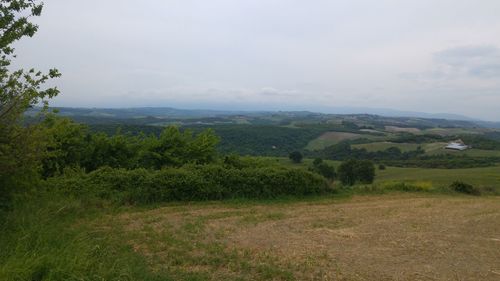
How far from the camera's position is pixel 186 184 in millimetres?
10648

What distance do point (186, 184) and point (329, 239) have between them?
4861mm

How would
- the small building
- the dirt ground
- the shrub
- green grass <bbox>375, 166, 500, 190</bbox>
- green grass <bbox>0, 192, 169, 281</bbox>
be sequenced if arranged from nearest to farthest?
green grass <bbox>0, 192, 169, 281</bbox>
the dirt ground
the shrub
green grass <bbox>375, 166, 500, 190</bbox>
the small building

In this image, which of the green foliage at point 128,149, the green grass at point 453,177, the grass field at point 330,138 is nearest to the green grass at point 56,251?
the green foliage at point 128,149

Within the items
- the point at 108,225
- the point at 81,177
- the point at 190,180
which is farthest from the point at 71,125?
the point at 108,225

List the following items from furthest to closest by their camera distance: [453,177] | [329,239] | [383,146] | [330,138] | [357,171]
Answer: [330,138] → [383,146] → [357,171] → [453,177] → [329,239]

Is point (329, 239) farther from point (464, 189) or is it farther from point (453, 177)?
point (453, 177)

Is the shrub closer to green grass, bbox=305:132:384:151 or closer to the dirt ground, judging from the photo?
the dirt ground

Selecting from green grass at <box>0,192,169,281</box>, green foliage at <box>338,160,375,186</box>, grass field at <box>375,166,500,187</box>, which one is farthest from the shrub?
green foliage at <box>338,160,375,186</box>

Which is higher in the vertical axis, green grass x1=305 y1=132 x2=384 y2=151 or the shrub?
the shrub

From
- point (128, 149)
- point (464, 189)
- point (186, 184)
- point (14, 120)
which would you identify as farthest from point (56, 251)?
point (464, 189)

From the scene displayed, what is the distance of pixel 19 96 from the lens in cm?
564

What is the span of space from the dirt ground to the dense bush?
824mm

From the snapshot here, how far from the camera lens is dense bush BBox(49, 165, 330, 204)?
10344 millimetres

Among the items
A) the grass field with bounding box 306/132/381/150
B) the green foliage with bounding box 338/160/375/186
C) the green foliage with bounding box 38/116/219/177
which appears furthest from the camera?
the grass field with bounding box 306/132/381/150
